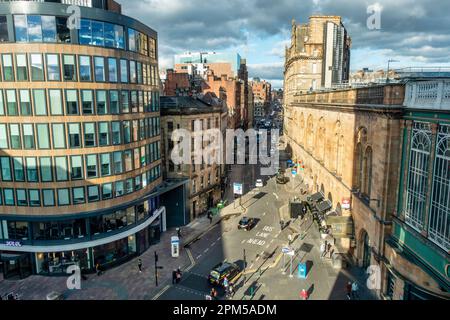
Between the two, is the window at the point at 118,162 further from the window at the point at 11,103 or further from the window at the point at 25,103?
the window at the point at 11,103

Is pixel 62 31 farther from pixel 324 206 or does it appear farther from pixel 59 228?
pixel 324 206

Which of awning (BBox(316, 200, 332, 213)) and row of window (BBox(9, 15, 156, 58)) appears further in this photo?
awning (BBox(316, 200, 332, 213))

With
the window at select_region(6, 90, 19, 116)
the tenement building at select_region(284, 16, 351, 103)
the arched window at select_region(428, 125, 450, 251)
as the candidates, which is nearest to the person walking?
the arched window at select_region(428, 125, 450, 251)

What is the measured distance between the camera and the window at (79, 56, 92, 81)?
29656 millimetres

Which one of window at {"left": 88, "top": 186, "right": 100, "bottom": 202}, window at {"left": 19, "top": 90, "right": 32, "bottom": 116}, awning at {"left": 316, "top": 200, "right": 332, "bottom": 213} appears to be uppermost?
window at {"left": 19, "top": 90, "right": 32, "bottom": 116}

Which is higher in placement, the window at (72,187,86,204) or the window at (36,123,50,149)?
the window at (36,123,50,149)

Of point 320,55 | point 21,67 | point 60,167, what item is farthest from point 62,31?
point 320,55

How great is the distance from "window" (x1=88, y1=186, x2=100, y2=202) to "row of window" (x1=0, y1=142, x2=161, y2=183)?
42.4 inches

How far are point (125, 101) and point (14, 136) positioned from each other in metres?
10.2

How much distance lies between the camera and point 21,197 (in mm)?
30516

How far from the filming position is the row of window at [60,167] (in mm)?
29766

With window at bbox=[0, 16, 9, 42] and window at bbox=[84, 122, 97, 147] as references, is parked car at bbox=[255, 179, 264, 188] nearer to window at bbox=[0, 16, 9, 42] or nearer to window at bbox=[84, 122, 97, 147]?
window at bbox=[84, 122, 97, 147]
